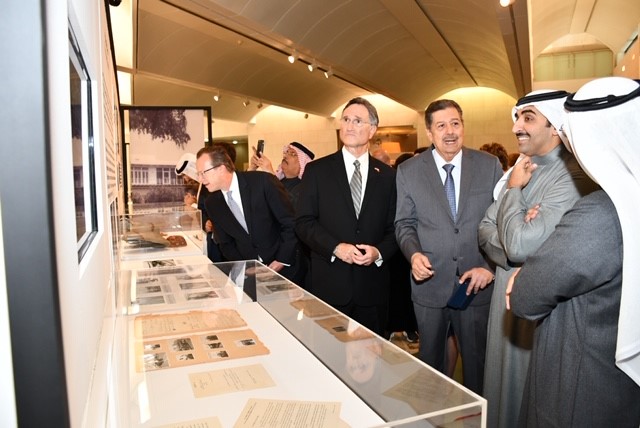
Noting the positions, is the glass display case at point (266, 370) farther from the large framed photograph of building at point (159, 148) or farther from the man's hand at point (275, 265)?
the large framed photograph of building at point (159, 148)

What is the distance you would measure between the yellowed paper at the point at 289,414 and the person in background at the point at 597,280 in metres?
0.84

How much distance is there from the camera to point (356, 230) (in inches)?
127

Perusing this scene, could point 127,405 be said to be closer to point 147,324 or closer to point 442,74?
point 147,324

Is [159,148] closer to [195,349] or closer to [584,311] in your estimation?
[195,349]

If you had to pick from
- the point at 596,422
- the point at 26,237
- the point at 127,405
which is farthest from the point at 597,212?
the point at 26,237

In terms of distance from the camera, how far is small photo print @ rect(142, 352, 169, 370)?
1.74 m

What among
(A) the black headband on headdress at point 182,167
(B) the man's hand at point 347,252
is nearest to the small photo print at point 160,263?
(B) the man's hand at point 347,252

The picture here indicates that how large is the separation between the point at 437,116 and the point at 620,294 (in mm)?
1823

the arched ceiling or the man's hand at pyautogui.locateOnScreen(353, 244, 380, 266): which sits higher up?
the arched ceiling

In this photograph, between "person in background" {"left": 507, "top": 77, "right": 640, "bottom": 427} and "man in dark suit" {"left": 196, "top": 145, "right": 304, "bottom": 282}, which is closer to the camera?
"person in background" {"left": 507, "top": 77, "right": 640, "bottom": 427}

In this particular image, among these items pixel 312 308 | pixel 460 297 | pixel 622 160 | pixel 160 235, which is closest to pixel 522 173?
pixel 460 297

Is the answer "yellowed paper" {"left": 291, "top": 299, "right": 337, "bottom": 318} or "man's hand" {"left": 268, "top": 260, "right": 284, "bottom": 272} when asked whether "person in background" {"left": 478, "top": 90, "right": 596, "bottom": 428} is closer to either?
"yellowed paper" {"left": 291, "top": 299, "right": 337, "bottom": 318}

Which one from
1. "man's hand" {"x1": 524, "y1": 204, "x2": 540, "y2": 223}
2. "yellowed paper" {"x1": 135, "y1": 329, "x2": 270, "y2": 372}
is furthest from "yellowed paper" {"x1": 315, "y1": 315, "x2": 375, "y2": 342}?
"man's hand" {"x1": 524, "y1": 204, "x2": 540, "y2": 223}

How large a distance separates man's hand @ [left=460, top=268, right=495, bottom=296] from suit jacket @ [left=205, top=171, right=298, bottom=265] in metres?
1.45
